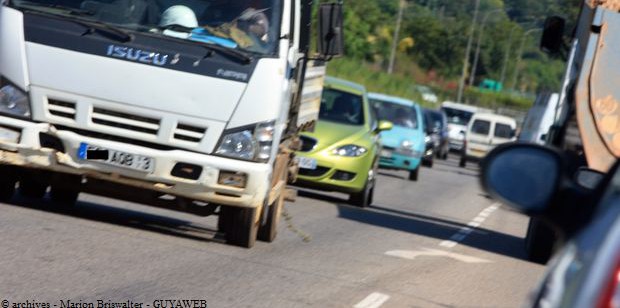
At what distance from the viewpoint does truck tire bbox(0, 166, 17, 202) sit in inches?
449

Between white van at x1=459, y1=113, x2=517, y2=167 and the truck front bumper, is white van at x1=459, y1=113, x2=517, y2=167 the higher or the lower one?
the lower one

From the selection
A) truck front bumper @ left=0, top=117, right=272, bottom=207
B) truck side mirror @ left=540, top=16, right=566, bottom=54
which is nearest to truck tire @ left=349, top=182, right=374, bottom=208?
truck side mirror @ left=540, top=16, right=566, bottom=54

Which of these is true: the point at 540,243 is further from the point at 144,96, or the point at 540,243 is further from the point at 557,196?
the point at 557,196

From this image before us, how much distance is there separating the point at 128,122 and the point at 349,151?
8.08 m

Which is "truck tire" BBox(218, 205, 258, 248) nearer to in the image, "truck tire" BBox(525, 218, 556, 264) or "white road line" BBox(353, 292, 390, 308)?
"white road line" BBox(353, 292, 390, 308)

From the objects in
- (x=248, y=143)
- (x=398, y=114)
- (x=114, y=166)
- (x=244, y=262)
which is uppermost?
(x=248, y=143)

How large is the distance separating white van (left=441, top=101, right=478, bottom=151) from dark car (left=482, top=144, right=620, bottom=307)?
51316 millimetres

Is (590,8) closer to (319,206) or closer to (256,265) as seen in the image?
(319,206)

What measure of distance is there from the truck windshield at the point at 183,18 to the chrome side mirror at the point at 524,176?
702 centimetres

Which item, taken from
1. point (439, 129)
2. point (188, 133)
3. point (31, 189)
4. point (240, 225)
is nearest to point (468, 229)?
point (31, 189)

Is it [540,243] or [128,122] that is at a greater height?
[128,122]

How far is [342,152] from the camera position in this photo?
60.6ft

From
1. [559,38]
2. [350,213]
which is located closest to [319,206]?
[350,213]

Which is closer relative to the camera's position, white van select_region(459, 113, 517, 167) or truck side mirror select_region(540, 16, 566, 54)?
truck side mirror select_region(540, 16, 566, 54)
